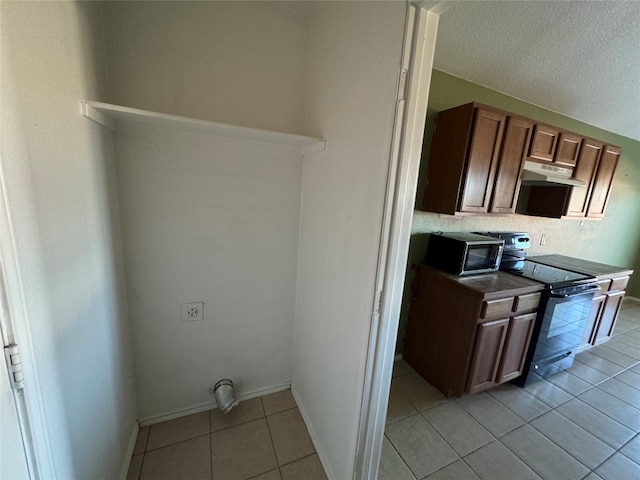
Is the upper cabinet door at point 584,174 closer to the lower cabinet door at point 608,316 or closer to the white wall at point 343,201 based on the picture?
the lower cabinet door at point 608,316

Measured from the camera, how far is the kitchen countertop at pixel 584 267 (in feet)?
7.87

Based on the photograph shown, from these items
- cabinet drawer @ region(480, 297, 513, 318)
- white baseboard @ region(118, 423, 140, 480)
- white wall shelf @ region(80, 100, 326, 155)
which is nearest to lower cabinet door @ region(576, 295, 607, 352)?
cabinet drawer @ region(480, 297, 513, 318)

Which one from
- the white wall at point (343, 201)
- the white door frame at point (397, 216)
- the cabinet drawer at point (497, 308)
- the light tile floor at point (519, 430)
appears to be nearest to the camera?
the white door frame at point (397, 216)

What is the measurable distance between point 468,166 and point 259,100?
1556 mm

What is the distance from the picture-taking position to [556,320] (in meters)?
2.06

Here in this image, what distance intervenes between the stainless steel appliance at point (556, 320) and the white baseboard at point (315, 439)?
1.86m

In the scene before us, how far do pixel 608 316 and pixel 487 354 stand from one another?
1992mm

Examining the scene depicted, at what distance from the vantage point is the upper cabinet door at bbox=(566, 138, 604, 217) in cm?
239

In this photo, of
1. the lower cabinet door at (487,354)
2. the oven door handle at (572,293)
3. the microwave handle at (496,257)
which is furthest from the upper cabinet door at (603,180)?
the lower cabinet door at (487,354)

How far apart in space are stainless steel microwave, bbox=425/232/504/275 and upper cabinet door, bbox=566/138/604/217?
115 centimetres

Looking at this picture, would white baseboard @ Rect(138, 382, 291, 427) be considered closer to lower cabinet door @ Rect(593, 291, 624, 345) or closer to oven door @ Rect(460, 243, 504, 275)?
oven door @ Rect(460, 243, 504, 275)

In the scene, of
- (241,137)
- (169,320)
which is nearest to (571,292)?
(241,137)

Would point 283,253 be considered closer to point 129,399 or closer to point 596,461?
point 129,399

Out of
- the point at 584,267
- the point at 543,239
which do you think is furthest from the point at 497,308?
the point at 543,239
